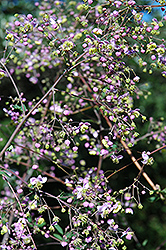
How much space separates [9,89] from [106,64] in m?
2.20

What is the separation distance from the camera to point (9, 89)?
107 inches

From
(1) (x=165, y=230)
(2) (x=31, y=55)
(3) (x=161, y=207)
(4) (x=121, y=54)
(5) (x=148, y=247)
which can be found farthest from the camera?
(3) (x=161, y=207)

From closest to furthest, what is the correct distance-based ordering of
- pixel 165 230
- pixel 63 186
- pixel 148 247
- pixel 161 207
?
pixel 63 186, pixel 148 247, pixel 165 230, pixel 161 207

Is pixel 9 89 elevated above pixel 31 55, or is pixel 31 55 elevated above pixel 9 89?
pixel 31 55

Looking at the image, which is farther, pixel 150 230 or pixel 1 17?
pixel 1 17

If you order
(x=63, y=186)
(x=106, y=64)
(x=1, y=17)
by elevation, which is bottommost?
(x=63, y=186)

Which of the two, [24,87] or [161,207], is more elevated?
[24,87]

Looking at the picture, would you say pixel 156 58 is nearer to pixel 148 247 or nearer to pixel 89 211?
pixel 89 211

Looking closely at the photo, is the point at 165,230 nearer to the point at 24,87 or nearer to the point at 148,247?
the point at 148,247

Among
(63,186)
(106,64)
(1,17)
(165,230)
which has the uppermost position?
(1,17)

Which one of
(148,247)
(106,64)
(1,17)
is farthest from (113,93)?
(1,17)

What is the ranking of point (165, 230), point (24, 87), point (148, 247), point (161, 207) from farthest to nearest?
1. point (24, 87)
2. point (161, 207)
3. point (165, 230)
4. point (148, 247)

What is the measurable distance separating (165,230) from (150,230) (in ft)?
0.44

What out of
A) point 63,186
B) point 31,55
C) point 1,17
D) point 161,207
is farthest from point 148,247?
point 1,17
